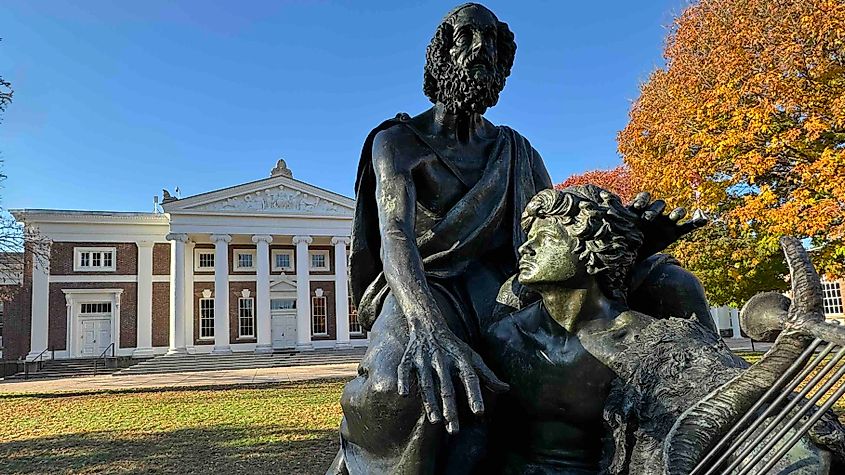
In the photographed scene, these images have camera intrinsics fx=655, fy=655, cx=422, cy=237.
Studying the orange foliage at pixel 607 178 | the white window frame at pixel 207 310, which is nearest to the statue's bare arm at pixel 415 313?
the orange foliage at pixel 607 178

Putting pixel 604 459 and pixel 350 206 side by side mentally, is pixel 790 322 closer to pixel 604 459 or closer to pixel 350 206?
pixel 604 459

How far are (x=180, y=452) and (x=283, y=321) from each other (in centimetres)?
3462

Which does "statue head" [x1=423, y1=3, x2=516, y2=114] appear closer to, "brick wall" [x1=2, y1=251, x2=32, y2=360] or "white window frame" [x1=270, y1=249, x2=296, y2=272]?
"white window frame" [x1=270, y1=249, x2=296, y2=272]

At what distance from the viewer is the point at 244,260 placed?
145 feet

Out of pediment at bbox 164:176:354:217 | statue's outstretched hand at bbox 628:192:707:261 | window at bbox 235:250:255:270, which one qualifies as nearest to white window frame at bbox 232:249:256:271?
window at bbox 235:250:255:270

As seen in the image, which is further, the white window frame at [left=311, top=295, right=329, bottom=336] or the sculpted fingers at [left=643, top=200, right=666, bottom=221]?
the white window frame at [left=311, top=295, right=329, bottom=336]

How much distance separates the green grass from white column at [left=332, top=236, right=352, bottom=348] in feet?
83.0

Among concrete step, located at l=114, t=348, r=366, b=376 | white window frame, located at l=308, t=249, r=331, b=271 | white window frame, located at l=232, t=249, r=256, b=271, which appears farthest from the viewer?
white window frame, located at l=308, t=249, r=331, b=271

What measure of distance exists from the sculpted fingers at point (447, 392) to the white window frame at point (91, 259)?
4488cm

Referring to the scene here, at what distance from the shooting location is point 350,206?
45.0m

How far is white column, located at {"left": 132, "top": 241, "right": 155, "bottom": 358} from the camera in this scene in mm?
41094

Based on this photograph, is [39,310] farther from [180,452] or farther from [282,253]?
[180,452]

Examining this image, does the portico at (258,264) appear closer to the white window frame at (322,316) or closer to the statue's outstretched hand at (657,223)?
the white window frame at (322,316)

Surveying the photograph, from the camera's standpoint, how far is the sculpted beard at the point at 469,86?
6.81 feet
